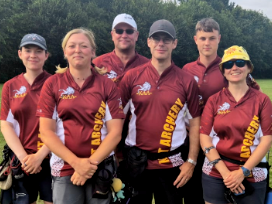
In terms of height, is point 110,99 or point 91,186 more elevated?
point 110,99

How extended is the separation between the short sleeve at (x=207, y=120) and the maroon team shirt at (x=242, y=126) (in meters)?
0.04

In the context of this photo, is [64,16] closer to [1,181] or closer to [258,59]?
[1,181]

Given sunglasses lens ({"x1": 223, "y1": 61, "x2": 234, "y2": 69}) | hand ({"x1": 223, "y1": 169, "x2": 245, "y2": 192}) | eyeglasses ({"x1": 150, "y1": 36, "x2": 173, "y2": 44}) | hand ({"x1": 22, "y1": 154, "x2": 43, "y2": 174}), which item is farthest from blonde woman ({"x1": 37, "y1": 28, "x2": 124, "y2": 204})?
sunglasses lens ({"x1": 223, "y1": 61, "x2": 234, "y2": 69})

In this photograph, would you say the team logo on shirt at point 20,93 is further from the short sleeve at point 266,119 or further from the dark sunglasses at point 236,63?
the short sleeve at point 266,119

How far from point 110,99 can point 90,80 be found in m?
0.31

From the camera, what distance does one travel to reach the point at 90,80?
130 inches

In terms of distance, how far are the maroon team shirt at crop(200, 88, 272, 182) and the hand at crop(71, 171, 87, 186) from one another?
4.80 ft

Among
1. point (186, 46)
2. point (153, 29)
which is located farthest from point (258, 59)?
point (153, 29)

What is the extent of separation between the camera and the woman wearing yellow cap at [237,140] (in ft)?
10.8

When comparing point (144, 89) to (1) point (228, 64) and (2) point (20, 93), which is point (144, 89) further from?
(2) point (20, 93)

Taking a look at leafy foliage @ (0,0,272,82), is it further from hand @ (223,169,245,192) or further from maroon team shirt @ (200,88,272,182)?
hand @ (223,169,245,192)

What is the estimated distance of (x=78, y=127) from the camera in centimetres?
313

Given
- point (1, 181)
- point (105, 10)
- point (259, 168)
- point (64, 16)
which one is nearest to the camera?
point (259, 168)

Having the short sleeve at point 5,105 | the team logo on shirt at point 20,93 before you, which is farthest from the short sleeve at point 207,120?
the short sleeve at point 5,105
